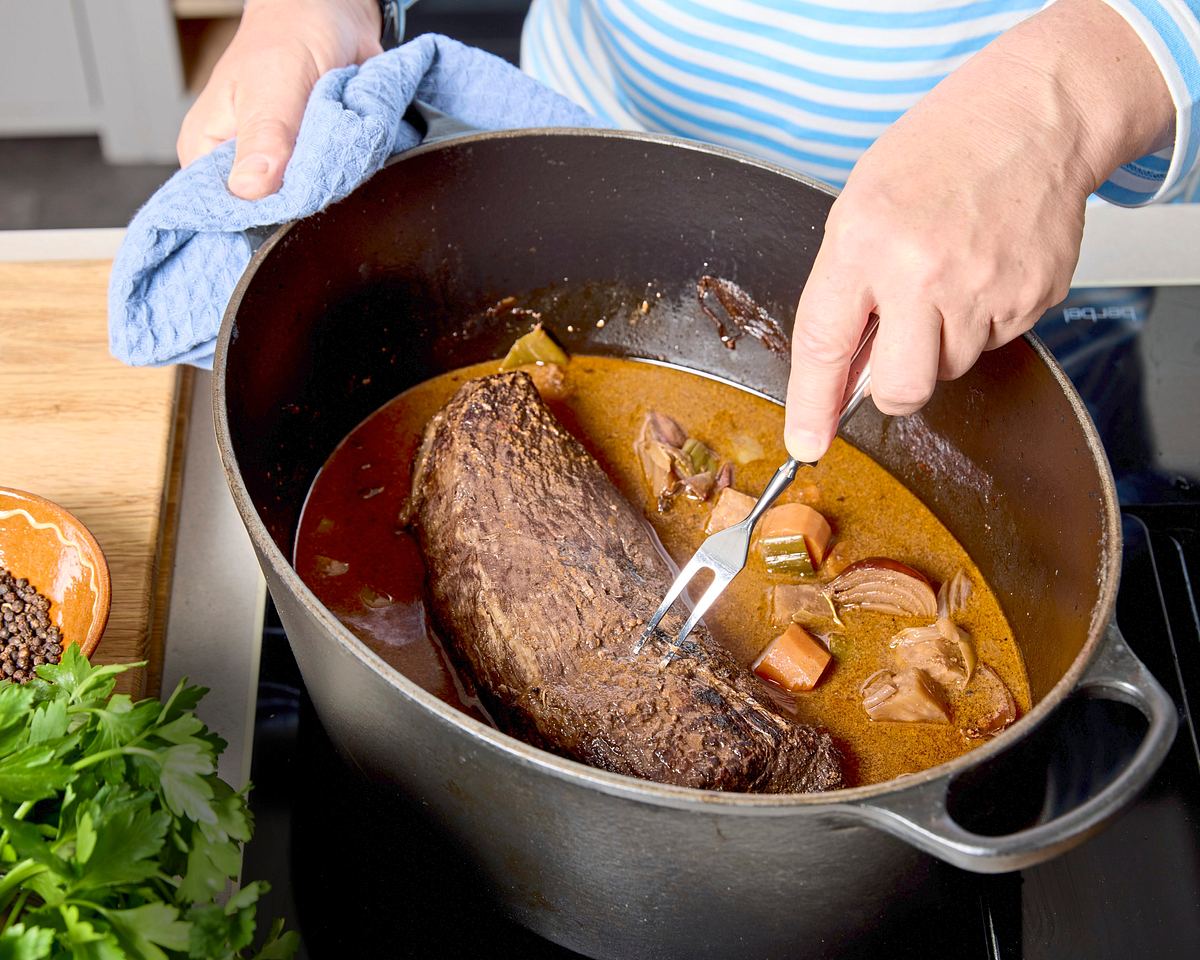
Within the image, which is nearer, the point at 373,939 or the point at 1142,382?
the point at 373,939

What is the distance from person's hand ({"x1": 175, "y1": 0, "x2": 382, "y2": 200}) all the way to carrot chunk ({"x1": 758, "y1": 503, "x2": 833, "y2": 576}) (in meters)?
0.62

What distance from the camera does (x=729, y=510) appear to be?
127cm

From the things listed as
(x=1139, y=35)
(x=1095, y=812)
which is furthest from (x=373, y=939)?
(x=1139, y=35)

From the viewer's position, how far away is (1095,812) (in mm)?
704

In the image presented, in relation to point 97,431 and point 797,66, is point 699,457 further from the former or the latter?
point 97,431

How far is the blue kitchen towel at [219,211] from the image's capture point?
1138mm

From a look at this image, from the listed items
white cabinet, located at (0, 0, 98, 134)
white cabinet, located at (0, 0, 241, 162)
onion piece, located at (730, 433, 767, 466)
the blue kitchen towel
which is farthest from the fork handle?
white cabinet, located at (0, 0, 98, 134)

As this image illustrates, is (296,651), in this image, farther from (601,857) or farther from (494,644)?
(601,857)

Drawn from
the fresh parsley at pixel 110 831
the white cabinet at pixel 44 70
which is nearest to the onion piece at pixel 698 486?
the fresh parsley at pixel 110 831

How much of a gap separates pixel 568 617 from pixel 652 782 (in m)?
0.32

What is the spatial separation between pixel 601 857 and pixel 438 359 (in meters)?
0.78

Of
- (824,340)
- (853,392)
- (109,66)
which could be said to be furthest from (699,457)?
(109,66)

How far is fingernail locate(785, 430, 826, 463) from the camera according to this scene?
1021 mm

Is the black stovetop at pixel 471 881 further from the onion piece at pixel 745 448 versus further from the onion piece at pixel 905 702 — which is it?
the onion piece at pixel 745 448
